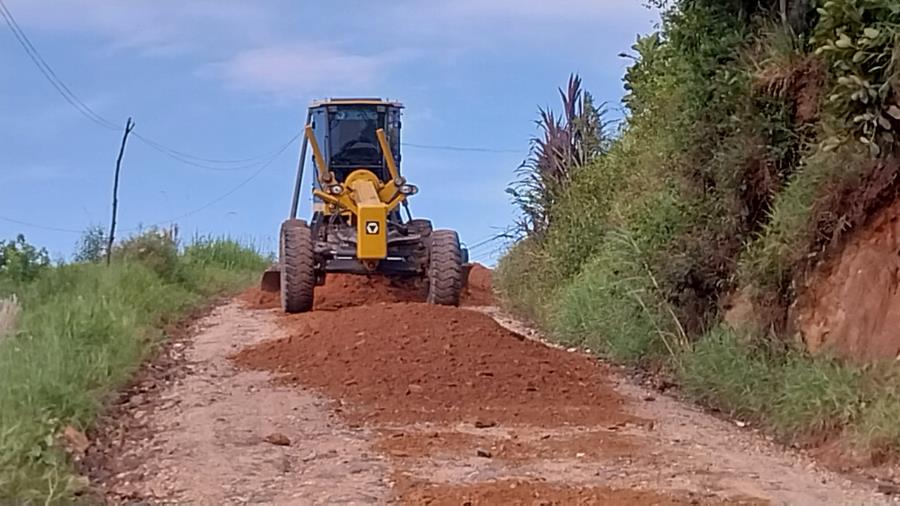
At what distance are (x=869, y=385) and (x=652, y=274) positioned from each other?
12.6ft

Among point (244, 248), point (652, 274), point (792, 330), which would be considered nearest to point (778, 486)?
point (792, 330)

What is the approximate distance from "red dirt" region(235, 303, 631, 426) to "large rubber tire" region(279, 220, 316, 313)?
1.98 m

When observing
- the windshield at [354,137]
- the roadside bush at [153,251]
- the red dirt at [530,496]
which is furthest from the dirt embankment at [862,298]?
the roadside bush at [153,251]

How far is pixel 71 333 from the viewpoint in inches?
373

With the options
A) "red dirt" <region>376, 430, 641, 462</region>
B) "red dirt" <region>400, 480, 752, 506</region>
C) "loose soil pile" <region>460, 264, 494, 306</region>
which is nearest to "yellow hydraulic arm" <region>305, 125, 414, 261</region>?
"loose soil pile" <region>460, 264, 494, 306</region>

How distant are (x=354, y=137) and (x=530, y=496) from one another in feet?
34.3

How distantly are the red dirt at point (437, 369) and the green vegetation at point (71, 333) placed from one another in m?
1.39

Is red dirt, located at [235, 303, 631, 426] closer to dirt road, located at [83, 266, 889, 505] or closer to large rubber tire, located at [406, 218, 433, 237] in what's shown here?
dirt road, located at [83, 266, 889, 505]

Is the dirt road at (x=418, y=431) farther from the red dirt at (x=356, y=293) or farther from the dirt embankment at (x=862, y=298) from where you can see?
the red dirt at (x=356, y=293)

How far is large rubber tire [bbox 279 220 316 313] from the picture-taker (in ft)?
44.2

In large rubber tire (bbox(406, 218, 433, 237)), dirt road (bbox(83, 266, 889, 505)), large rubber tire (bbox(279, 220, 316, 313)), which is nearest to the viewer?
dirt road (bbox(83, 266, 889, 505))

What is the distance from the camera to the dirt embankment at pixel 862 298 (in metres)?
7.61

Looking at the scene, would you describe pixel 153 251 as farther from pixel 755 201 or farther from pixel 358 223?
pixel 755 201

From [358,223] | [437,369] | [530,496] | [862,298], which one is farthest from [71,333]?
[862,298]
